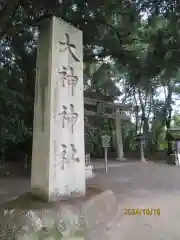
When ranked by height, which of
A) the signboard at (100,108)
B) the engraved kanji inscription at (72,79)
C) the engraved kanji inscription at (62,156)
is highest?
the signboard at (100,108)

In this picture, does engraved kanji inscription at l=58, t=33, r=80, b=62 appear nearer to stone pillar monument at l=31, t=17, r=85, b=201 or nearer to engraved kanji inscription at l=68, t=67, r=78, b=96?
stone pillar monument at l=31, t=17, r=85, b=201

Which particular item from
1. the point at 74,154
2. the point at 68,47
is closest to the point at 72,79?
the point at 68,47

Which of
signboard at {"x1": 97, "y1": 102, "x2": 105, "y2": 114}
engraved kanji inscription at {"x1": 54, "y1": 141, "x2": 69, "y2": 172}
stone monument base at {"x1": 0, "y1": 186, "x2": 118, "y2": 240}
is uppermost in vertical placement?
signboard at {"x1": 97, "y1": 102, "x2": 105, "y2": 114}

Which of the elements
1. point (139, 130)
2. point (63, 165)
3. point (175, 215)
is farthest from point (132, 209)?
point (139, 130)

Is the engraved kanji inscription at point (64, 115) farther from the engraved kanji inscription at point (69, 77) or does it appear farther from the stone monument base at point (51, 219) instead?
the stone monument base at point (51, 219)

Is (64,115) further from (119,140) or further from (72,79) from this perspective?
(119,140)

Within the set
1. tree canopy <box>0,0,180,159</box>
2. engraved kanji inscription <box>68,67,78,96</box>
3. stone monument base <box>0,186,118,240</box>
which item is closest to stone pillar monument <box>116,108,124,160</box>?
tree canopy <box>0,0,180,159</box>

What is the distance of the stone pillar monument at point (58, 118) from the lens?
3205 millimetres

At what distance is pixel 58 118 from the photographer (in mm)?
3311

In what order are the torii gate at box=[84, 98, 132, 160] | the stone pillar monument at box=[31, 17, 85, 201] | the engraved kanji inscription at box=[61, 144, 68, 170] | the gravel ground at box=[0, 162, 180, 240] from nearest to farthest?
the gravel ground at box=[0, 162, 180, 240]
the stone pillar monument at box=[31, 17, 85, 201]
the engraved kanji inscription at box=[61, 144, 68, 170]
the torii gate at box=[84, 98, 132, 160]

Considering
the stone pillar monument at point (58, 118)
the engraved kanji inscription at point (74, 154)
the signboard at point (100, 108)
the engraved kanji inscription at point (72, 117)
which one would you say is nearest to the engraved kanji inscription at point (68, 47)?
the stone pillar monument at point (58, 118)
